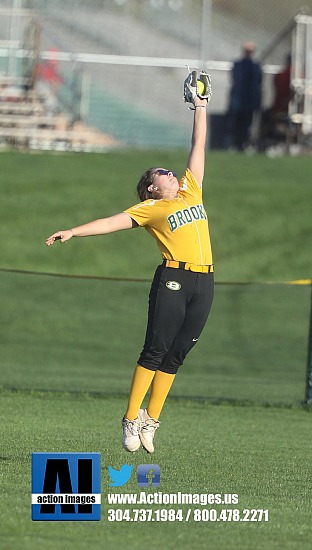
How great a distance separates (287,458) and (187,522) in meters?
3.01

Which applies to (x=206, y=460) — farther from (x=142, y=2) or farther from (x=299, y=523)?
(x=142, y=2)

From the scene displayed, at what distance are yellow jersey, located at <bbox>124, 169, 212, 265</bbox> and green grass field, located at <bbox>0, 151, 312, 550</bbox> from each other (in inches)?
57.7

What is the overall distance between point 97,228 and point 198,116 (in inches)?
55.0

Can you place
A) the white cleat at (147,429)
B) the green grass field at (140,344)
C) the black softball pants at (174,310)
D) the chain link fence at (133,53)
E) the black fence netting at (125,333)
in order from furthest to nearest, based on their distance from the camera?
the chain link fence at (133,53)
the black fence netting at (125,333)
the white cleat at (147,429)
the black softball pants at (174,310)
the green grass field at (140,344)

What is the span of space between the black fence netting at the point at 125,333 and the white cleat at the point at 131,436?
29.4 ft

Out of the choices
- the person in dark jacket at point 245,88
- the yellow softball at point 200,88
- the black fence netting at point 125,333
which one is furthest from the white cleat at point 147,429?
the person in dark jacket at point 245,88

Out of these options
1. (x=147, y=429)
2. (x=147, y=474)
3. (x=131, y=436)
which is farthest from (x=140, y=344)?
(x=147, y=474)

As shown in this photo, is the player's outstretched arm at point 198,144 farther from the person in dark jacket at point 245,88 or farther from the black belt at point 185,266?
the person in dark jacket at point 245,88

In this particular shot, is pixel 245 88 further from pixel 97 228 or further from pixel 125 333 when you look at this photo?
pixel 97 228

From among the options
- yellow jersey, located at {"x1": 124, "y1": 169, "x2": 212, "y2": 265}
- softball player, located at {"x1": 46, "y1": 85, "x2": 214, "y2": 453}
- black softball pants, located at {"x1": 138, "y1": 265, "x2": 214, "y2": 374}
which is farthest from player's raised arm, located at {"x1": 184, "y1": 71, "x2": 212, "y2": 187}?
black softball pants, located at {"x1": 138, "y1": 265, "x2": 214, "y2": 374}

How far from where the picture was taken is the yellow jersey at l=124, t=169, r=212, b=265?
849 centimetres

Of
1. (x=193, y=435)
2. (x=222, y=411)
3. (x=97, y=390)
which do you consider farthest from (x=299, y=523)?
(x=97, y=390)

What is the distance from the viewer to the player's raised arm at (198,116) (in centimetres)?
898

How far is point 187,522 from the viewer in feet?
22.2
